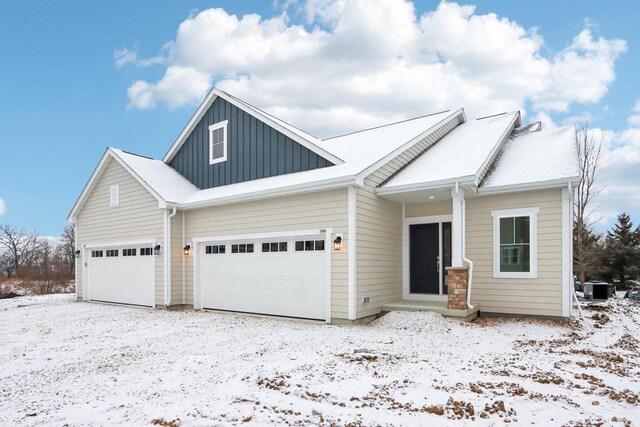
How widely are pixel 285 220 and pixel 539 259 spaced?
218 inches

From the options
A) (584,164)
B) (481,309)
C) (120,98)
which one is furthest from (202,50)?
(584,164)

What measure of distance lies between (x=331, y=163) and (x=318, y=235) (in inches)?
70.9

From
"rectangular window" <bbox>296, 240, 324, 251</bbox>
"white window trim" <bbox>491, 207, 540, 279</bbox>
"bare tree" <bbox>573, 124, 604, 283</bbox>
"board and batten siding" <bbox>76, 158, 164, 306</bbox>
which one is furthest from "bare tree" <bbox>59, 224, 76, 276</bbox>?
"bare tree" <bbox>573, 124, 604, 283</bbox>

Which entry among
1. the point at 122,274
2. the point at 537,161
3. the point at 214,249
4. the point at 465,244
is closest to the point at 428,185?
the point at 465,244

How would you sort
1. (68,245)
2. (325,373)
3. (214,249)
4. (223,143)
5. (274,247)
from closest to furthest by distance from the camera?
(325,373)
(274,247)
(214,249)
(223,143)
(68,245)

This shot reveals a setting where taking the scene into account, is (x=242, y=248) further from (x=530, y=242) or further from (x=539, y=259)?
(x=539, y=259)

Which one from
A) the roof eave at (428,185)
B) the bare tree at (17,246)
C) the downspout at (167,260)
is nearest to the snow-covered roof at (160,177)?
the downspout at (167,260)

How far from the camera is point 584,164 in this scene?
1662 cm

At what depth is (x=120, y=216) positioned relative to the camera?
12.8 metres

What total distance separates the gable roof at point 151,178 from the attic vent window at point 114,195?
840mm

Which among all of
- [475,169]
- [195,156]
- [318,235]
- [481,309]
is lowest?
[481,309]

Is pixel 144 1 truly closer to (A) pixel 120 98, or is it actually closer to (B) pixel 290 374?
(A) pixel 120 98

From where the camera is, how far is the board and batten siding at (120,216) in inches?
454

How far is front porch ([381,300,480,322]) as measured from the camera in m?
8.04
